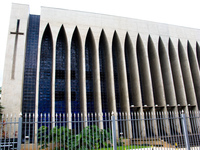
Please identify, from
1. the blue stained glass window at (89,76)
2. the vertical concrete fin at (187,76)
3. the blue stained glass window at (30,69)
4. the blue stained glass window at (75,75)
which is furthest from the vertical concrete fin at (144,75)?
the blue stained glass window at (30,69)

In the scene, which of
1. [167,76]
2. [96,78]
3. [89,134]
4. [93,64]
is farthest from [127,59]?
[89,134]

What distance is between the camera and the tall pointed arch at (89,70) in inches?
883

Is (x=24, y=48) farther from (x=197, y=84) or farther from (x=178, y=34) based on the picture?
(x=197, y=84)

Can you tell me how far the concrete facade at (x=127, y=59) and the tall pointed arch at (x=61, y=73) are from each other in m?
1.32

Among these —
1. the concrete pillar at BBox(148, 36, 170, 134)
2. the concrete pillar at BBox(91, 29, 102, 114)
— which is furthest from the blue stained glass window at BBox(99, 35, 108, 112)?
the concrete pillar at BBox(148, 36, 170, 134)

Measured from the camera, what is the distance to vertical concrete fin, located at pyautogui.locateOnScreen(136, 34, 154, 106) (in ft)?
74.9

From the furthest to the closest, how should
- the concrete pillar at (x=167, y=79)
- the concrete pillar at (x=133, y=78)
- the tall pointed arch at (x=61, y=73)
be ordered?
the concrete pillar at (x=167, y=79), the concrete pillar at (x=133, y=78), the tall pointed arch at (x=61, y=73)

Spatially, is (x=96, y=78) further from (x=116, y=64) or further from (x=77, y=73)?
(x=116, y=64)

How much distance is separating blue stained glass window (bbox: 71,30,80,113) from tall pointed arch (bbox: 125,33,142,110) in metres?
6.35

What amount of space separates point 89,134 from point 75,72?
50.9ft

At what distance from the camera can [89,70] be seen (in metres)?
23.5

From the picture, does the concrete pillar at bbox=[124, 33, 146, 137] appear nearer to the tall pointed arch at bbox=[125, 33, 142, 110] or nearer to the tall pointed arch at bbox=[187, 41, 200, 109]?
the tall pointed arch at bbox=[125, 33, 142, 110]

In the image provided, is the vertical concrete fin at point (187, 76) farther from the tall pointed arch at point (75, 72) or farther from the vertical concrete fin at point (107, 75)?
the tall pointed arch at point (75, 72)

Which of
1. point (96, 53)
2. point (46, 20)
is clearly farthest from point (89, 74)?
point (46, 20)
